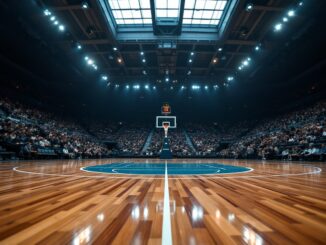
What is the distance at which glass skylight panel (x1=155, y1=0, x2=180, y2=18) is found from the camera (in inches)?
600

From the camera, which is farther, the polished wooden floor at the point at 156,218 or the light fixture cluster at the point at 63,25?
the light fixture cluster at the point at 63,25

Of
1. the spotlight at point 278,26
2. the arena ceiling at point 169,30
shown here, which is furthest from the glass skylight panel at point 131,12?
the spotlight at point 278,26

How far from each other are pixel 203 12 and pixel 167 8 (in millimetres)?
2884

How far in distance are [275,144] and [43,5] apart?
20.5 m

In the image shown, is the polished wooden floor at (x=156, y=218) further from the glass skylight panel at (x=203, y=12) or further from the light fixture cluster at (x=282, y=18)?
the glass skylight panel at (x=203, y=12)

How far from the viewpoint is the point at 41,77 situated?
83.5ft

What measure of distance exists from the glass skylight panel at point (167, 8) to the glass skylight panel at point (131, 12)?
69 cm

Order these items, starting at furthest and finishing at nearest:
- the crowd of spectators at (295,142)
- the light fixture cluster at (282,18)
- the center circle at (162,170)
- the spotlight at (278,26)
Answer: the spotlight at (278,26)
the crowd of spectators at (295,142)
the light fixture cluster at (282,18)
the center circle at (162,170)

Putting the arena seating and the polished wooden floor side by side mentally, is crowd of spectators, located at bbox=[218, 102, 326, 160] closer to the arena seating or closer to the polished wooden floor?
the arena seating

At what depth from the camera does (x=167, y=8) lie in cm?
1579

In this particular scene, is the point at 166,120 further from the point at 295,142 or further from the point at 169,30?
the point at 295,142

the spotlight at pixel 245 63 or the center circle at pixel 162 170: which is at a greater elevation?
the spotlight at pixel 245 63

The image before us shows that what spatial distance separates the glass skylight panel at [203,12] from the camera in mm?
15477

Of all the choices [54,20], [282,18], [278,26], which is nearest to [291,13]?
[282,18]
